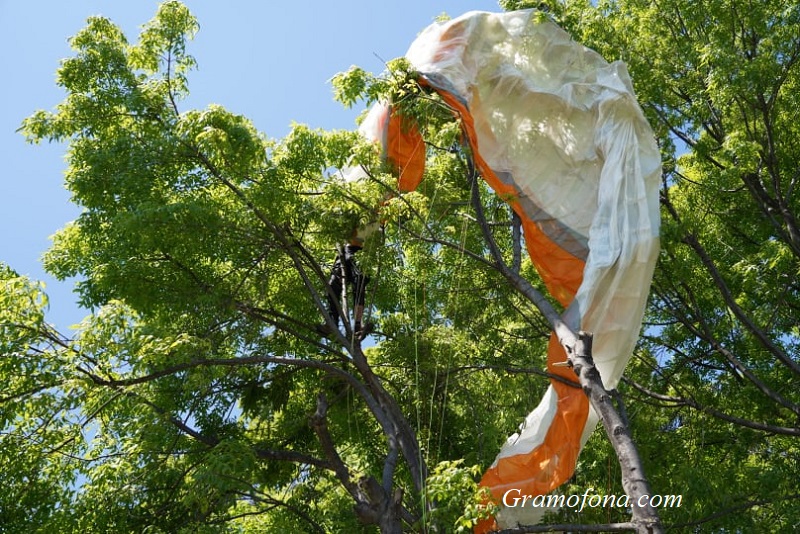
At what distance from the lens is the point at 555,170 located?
292 inches

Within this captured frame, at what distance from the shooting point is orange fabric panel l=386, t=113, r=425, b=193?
790cm

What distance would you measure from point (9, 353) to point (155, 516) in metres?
1.87

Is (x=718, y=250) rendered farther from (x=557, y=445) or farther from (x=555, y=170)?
(x=557, y=445)

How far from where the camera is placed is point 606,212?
6738 mm

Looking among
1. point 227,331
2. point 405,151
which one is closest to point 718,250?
point 405,151

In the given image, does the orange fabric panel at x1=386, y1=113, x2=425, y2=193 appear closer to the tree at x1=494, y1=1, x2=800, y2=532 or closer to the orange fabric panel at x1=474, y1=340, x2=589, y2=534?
the tree at x1=494, y1=1, x2=800, y2=532

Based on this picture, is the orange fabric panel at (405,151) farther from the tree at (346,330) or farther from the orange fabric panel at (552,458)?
the orange fabric panel at (552,458)

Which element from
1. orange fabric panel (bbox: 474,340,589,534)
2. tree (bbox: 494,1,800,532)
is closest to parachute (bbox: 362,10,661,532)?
orange fabric panel (bbox: 474,340,589,534)

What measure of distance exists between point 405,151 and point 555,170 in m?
1.30

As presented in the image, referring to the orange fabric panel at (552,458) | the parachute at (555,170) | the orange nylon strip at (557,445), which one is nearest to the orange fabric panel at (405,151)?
the parachute at (555,170)

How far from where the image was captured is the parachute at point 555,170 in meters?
6.47

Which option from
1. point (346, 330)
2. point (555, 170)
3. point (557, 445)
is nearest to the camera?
point (557, 445)

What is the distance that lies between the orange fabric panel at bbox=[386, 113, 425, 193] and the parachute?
11 mm

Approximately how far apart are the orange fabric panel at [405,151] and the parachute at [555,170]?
11 millimetres
